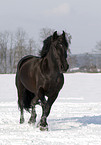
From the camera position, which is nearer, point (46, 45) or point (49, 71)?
point (49, 71)

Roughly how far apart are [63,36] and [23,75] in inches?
70.3

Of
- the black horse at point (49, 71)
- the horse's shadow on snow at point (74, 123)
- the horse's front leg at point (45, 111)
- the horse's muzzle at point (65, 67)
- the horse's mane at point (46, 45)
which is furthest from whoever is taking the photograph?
the horse's shadow on snow at point (74, 123)

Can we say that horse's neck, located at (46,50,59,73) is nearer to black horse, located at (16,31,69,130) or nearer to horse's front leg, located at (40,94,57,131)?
black horse, located at (16,31,69,130)

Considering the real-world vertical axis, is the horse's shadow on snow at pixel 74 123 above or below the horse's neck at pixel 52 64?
below

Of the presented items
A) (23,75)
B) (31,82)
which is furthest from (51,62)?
(23,75)

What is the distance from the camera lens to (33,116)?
669cm

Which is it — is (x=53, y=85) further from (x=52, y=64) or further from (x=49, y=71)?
(x=52, y=64)

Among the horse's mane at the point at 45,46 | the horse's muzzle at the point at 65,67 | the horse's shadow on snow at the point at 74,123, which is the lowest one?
the horse's shadow on snow at the point at 74,123

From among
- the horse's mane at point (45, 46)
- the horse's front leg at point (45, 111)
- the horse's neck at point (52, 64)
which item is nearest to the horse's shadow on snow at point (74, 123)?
the horse's front leg at point (45, 111)

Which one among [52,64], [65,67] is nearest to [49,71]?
[52,64]

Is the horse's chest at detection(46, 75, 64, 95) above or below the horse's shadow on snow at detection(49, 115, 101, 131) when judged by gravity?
above

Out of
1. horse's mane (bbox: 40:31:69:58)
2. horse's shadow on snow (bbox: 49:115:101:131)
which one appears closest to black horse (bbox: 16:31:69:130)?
horse's mane (bbox: 40:31:69:58)

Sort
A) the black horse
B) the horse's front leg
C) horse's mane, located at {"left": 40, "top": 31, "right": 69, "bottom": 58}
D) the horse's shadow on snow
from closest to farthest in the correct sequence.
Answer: the black horse
horse's mane, located at {"left": 40, "top": 31, "right": 69, "bottom": 58}
the horse's front leg
the horse's shadow on snow

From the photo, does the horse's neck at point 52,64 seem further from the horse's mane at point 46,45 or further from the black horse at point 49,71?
the horse's mane at point 46,45
